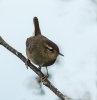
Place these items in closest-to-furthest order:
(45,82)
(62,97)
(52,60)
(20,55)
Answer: (62,97), (45,82), (20,55), (52,60)

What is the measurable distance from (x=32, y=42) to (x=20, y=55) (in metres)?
0.95

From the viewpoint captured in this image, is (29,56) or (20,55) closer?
(20,55)

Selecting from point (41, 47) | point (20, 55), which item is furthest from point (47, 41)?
point (20, 55)

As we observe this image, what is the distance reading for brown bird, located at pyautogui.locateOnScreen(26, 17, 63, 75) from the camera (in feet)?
8.77

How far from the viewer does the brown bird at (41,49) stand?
105 inches

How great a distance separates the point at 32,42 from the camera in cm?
271

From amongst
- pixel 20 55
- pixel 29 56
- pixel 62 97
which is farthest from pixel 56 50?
pixel 62 97

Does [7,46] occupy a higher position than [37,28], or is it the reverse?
[7,46]

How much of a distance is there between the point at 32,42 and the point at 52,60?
0.90 feet

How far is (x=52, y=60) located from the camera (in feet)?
9.04

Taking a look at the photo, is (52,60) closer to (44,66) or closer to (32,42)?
(44,66)

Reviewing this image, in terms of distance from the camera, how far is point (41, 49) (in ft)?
9.16

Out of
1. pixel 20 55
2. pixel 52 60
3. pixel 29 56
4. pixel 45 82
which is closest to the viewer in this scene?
pixel 45 82

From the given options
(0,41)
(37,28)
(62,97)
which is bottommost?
(37,28)
